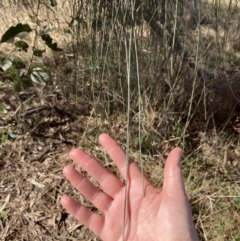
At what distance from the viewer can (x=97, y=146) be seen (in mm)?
1918

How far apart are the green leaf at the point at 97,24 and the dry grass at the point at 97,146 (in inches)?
2.8

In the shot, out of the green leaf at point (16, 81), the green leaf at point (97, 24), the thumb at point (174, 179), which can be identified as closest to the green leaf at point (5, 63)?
the green leaf at point (16, 81)

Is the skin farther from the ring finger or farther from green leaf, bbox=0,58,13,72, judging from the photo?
green leaf, bbox=0,58,13,72

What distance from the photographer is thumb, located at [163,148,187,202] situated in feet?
3.84

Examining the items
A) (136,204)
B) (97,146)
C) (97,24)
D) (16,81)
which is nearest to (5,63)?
(16,81)

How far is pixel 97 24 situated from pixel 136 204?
698mm

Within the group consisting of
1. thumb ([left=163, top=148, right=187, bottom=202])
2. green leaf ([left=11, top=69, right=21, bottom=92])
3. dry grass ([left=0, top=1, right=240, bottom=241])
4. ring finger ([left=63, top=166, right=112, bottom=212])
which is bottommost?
dry grass ([left=0, top=1, right=240, bottom=241])

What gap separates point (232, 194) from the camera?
176 cm

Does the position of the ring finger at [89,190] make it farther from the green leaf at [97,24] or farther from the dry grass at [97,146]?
the green leaf at [97,24]

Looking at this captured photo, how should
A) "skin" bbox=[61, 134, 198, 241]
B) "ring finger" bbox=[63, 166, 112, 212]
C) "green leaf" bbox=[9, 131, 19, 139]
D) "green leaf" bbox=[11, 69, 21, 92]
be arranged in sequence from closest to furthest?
"skin" bbox=[61, 134, 198, 241] < "ring finger" bbox=[63, 166, 112, 212] < "green leaf" bbox=[11, 69, 21, 92] < "green leaf" bbox=[9, 131, 19, 139]

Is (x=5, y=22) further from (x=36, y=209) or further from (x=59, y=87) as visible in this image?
(x=36, y=209)

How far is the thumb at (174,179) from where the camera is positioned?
1.17 m

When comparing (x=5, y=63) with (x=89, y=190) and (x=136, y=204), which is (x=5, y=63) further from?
(x=136, y=204)

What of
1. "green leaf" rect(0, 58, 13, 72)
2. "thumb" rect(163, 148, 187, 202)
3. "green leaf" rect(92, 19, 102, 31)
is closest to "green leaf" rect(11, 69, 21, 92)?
"green leaf" rect(0, 58, 13, 72)
